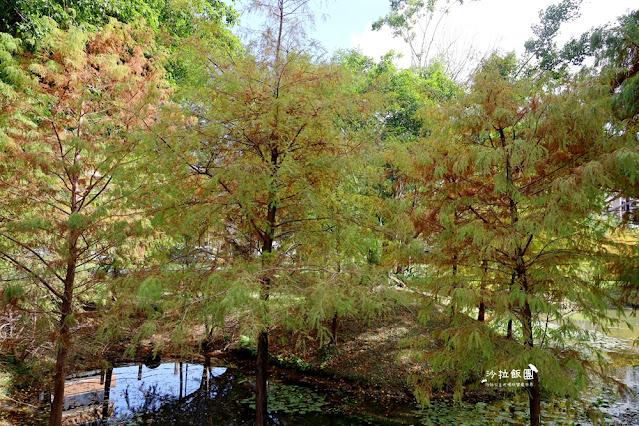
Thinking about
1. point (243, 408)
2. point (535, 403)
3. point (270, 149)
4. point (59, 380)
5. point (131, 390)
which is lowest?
point (243, 408)

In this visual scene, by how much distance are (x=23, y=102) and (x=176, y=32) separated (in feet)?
27.4

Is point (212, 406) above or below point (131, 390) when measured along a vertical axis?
below

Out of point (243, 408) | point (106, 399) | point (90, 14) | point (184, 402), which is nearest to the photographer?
point (106, 399)

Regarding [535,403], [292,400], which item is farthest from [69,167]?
[535,403]

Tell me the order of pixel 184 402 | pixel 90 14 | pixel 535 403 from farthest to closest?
pixel 90 14, pixel 184 402, pixel 535 403

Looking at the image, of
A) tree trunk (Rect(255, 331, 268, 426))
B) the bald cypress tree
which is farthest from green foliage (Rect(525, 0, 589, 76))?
tree trunk (Rect(255, 331, 268, 426))

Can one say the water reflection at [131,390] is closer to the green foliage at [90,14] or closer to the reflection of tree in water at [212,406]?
the reflection of tree in water at [212,406]

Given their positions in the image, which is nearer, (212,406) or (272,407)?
(272,407)

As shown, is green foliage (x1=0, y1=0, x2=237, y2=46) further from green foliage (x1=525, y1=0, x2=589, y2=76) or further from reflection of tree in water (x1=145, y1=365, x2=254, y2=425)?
green foliage (x1=525, y1=0, x2=589, y2=76)

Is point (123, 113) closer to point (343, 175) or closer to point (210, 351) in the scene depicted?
point (343, 175)

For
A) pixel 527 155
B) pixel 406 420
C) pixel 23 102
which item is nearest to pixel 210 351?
pixel 406 420

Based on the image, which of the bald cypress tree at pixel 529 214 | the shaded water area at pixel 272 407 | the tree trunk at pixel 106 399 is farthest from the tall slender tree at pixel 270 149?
the tree trunk at pixel 106 399

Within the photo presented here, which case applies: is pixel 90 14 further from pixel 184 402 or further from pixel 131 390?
pixel 184 402

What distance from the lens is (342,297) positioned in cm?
393
